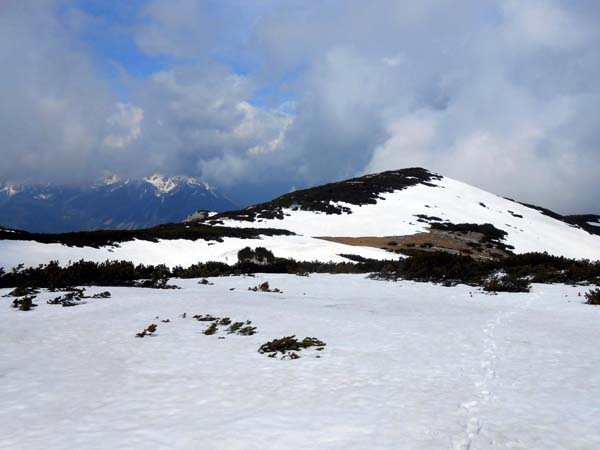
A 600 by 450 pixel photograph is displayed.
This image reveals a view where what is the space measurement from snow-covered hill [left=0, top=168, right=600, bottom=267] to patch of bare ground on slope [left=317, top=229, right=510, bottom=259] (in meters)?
0.12

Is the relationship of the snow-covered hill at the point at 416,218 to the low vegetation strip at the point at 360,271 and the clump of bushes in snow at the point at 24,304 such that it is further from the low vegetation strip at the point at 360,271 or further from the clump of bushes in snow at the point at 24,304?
the clump of bushes in snow at the point at 24,304

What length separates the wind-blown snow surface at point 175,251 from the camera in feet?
80.2

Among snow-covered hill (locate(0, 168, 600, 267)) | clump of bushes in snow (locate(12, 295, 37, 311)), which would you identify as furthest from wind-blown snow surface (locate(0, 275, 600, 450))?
snow-covered hill (locate(0, 168, 600, 267))

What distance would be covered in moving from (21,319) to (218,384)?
6.09 m

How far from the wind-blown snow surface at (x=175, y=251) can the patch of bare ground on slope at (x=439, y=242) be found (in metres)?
8.15

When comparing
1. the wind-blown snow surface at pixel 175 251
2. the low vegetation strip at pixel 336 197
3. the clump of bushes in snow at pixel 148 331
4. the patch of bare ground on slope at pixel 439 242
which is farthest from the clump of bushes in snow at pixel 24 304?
the low vegetation strip at pixel 336 197

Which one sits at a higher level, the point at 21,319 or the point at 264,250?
the point at 264,250

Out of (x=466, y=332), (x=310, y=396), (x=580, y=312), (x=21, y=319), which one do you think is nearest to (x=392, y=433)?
(x=310, y=396)

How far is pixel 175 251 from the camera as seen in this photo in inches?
1292

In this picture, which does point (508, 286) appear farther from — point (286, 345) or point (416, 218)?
point (416, 218)

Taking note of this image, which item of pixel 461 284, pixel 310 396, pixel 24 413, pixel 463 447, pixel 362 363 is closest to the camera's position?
pixel 463 447

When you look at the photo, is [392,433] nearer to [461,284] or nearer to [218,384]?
[218,384]

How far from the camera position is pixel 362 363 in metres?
7.23

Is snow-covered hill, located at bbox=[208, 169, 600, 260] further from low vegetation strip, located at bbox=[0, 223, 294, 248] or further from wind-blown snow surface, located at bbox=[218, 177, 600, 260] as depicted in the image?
low vegetation strip, located at bbox=[0, 223, 294, 248]
